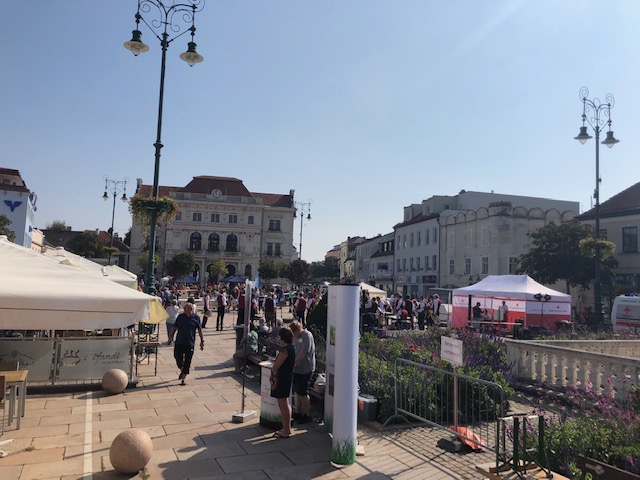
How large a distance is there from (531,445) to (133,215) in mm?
12307

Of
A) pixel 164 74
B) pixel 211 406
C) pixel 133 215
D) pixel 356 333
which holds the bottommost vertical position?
pixel 211 406

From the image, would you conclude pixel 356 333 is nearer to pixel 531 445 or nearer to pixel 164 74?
pixel 531 445

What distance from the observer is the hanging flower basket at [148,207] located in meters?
14.0

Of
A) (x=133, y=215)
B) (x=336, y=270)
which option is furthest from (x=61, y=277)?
(x=336, y=270)

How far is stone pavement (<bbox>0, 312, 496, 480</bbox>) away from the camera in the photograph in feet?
18.6

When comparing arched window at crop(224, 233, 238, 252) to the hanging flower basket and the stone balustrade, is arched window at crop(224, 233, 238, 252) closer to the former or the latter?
A: the hanging flower basket

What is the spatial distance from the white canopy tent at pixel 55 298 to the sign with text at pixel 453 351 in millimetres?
4206

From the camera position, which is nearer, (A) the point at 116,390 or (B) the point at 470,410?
(B) the point at 470,410

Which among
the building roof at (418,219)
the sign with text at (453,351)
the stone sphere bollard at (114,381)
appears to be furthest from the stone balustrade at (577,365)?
the building roof at (418,219)

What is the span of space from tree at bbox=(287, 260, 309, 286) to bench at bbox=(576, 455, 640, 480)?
68111mm

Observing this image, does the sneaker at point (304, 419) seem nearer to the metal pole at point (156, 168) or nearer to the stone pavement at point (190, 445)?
the stone pavement at point (190, 445)

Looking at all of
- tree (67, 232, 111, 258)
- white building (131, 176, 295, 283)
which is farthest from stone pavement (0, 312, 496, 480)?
white building (131, 176, 295, 283)

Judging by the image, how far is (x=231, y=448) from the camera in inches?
255

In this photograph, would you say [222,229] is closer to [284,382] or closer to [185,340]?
[185,340]
